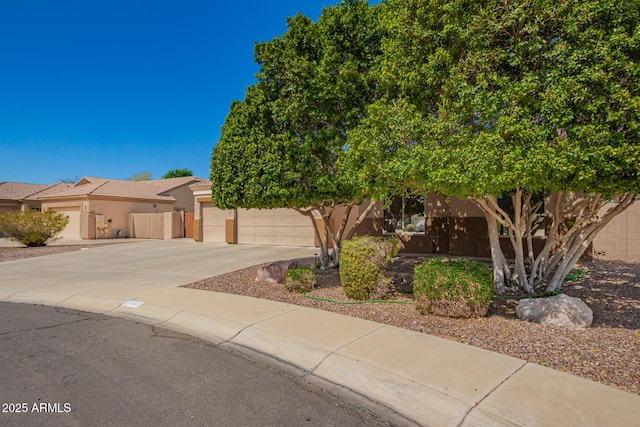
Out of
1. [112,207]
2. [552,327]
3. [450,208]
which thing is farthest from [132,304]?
[112,207]

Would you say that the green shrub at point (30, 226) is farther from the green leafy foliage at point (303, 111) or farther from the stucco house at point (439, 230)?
the green leafy foliage at point (303, 111)

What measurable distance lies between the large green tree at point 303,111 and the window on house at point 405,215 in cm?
599

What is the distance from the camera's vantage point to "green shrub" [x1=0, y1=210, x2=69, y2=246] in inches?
749

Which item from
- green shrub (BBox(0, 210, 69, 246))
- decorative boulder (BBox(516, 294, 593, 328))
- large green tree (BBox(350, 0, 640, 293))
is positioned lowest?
decorative boulder (BBox(516, 294, 593, 328))

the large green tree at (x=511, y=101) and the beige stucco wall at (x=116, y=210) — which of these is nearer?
the large green tree at (x=511, y=101)

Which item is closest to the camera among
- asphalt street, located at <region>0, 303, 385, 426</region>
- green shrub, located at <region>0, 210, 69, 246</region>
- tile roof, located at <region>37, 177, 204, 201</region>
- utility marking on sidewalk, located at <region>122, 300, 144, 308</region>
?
asphalt street, located at <region>0, 303, 385, 426</region>

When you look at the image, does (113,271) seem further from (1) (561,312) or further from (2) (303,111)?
(1) (561,312)

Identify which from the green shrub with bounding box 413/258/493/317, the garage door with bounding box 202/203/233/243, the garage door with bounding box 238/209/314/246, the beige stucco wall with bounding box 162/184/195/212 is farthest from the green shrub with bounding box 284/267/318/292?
the beige stucco wall with bounding box 162/184/195/212

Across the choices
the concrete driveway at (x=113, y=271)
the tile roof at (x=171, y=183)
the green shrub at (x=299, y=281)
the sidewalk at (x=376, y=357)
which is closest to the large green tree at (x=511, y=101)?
the sidewalk at (x=376, y=357)

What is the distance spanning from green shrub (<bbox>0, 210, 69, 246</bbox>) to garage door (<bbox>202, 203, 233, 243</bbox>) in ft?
25.3

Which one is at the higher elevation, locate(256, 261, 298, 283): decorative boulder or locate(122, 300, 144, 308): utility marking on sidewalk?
locate(256, 261, 298, 283): decorative boulder

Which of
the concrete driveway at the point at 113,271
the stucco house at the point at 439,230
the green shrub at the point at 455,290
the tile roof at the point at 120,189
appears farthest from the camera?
the tile roof at the point at 120,189

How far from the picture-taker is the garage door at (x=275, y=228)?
17.6m

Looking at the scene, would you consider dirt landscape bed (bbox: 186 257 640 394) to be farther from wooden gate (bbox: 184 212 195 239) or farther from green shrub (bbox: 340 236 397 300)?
wooden gate (bbox: 184 212 195 239)
